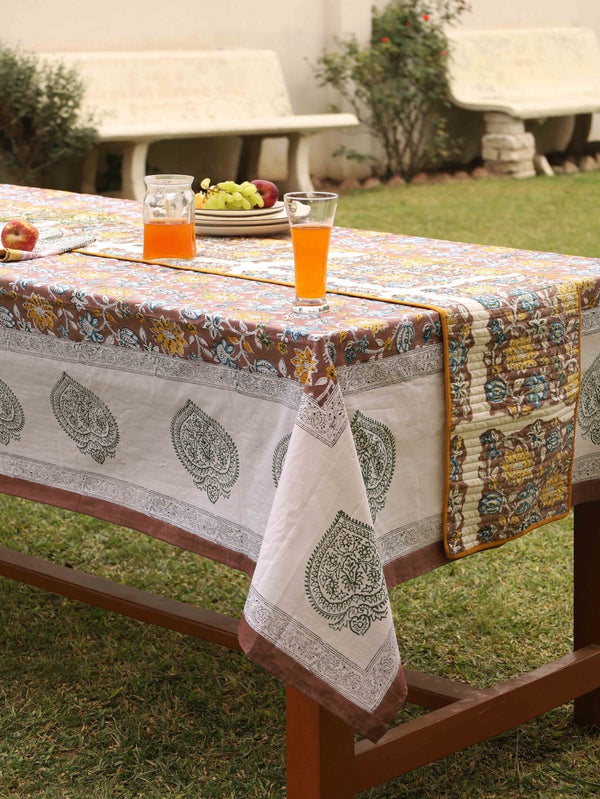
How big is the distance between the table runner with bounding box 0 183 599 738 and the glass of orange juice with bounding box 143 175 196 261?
0.35 feet

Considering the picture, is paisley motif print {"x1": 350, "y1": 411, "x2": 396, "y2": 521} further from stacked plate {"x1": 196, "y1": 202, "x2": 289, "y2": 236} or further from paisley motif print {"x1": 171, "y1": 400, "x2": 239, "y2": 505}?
stacked plate {"x1": 196, "y1": 202, "x2": 289, "y2": 236}

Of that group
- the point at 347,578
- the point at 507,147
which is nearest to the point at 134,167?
the point at 507,147

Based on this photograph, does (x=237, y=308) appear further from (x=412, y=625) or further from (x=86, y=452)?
(x=412, y=625)

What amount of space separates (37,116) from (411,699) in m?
6.85

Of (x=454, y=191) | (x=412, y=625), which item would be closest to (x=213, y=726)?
(x=412, y=625)

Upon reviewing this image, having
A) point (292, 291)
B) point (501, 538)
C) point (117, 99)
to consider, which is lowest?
point (117, 99)

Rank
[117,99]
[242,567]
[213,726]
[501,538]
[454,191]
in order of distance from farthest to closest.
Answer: [454,191], [117,99], [213,726], [501,538], [242,567]

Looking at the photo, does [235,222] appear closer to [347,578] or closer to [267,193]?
[267,193]

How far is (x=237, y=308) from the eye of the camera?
1.95m

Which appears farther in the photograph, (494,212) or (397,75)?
(397,75)

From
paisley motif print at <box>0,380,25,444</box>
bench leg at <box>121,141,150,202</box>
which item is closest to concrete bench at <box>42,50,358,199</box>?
bench leg at <box>121,141,150,202</box>

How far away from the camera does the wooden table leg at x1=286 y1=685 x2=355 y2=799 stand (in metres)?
1.89

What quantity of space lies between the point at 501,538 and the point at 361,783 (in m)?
0.45

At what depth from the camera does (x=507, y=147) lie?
11258 mm
